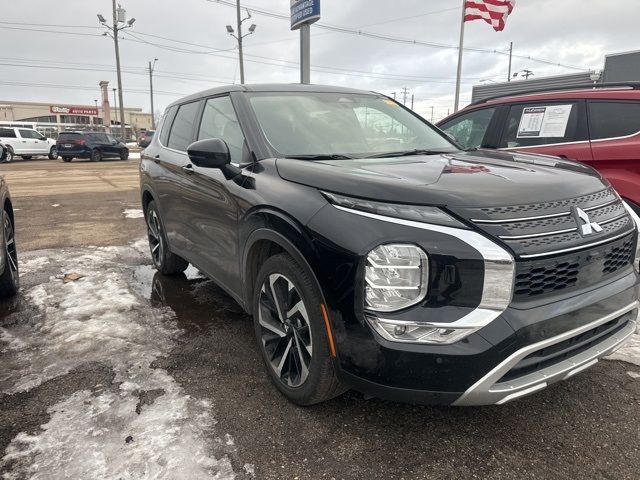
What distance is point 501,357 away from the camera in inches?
75.4

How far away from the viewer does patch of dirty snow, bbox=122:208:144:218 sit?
852cm

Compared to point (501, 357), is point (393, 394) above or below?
below

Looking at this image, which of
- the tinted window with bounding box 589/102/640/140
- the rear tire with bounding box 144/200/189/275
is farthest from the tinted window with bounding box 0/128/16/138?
the tinted window with bounding box 589/102/640/140

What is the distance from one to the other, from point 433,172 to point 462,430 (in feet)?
4.30

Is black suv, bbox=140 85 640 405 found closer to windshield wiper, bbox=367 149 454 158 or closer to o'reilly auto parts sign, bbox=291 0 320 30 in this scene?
windshield wiper, bbox=367 149 454 158

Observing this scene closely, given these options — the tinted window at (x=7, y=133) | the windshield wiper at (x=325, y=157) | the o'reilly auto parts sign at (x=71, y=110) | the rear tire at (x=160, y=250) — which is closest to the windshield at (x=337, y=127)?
the windshield wiper at (x=325, y=157)

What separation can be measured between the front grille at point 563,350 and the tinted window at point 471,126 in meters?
3.36

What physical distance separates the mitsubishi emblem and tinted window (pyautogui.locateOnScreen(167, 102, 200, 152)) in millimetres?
2917

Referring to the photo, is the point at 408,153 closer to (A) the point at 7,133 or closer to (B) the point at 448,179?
(B) the point at 448,179

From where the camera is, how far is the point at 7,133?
79.5 feet

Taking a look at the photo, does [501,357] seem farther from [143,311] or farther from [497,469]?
[143,311]

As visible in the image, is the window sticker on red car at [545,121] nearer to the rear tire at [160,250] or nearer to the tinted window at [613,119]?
the tinted window at [613,119]

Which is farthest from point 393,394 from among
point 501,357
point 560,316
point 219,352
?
point 219,352

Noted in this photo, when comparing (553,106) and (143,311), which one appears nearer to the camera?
A: (143,311)
